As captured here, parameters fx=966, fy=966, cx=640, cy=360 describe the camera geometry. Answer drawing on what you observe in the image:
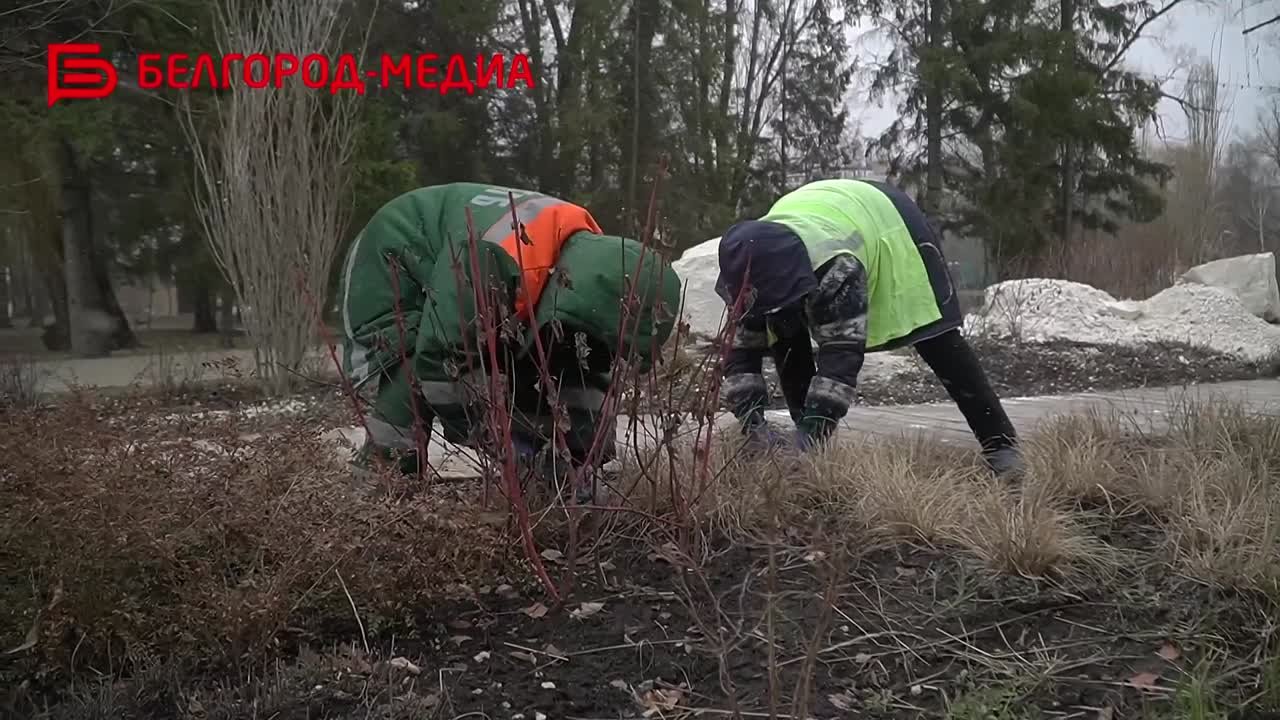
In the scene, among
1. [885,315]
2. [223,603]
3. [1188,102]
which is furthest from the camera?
[1188,102]

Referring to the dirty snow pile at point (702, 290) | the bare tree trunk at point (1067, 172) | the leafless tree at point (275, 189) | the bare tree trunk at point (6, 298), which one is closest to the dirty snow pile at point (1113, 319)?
the dirty snow pile at point (702, 290)

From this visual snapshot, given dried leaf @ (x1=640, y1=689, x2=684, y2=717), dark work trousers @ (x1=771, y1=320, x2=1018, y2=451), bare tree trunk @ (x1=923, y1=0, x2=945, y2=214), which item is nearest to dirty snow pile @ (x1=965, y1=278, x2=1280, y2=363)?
dark work trousers @ (x1=771, y1=320, x2=1018, y2=451)

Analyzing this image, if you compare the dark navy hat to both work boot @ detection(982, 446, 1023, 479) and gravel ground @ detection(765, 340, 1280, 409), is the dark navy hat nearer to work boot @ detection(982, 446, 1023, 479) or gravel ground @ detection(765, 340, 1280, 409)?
work boot @ detection(982, 446, 1023, 479)

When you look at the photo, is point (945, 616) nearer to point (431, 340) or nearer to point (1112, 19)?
point (431, 340)

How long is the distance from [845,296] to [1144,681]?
143cm

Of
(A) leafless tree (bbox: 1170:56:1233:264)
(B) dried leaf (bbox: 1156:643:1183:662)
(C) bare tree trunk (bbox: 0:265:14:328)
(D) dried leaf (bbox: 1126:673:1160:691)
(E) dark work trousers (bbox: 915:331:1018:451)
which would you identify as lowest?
(D) dried leaf (bbox: 1126:673:1160:691)

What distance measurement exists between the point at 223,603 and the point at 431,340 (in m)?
0.86

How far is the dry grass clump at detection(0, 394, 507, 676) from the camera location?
72.7 inches

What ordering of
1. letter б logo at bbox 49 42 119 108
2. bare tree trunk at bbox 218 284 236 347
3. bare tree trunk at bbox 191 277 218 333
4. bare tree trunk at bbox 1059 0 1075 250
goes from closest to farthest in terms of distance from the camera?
letter б logo at bbox 49 42 119 108, bare tree trunk at bbox 218 284 236 347, bare tree trunk at bbox 191 277 218 333, bare tree trunk at bbox 1059 0 1075 250

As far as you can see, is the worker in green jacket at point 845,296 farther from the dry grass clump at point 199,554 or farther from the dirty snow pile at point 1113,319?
the dirty snow pile at point 1113,319

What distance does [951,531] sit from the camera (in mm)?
2480

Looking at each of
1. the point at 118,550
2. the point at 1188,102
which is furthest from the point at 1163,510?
the point at 1188,102

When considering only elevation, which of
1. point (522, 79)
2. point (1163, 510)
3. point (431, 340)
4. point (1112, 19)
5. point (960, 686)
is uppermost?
point (1112, 19)

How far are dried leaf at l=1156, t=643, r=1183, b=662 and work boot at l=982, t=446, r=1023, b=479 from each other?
1.00m
